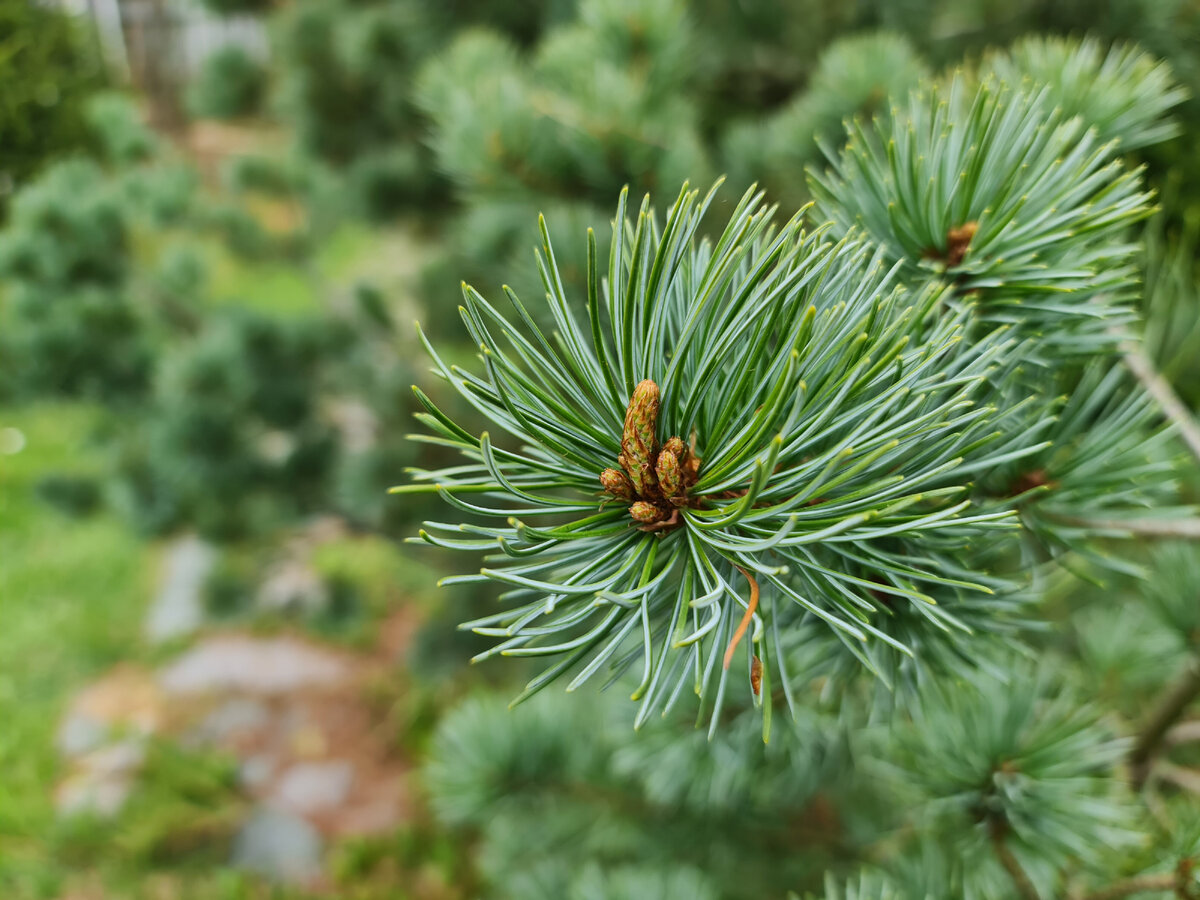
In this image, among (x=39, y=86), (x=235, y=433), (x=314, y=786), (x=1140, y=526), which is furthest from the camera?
(x=314, y=786)

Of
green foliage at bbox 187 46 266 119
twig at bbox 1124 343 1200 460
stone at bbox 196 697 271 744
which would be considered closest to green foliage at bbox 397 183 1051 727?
twig at bbox 1124 343 1200 460

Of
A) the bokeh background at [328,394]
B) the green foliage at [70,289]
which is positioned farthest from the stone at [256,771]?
the green foliage at [70,289]

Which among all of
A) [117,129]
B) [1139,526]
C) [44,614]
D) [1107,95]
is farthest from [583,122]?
[44,614]

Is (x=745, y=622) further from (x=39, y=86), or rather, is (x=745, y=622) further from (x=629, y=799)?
(x=39, y=86)

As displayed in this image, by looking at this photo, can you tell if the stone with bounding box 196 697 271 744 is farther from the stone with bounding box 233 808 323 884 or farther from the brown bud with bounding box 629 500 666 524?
the brown bud with bounding box 629 500 666 524

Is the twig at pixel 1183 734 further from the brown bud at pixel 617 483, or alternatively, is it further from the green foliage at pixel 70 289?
the green foliage at pixel 70 289

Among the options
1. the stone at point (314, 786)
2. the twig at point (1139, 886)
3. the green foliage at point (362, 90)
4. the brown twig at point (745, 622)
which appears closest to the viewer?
the brown twig at point (745, 622)
